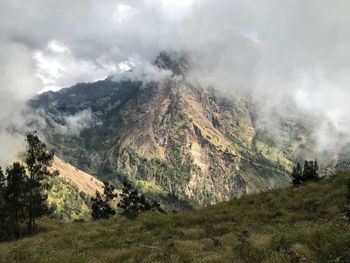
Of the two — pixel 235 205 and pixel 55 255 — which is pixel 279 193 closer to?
pixel 235 205

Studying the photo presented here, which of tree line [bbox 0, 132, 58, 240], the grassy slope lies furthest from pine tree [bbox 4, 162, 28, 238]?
the grassy slope

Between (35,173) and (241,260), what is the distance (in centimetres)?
6636

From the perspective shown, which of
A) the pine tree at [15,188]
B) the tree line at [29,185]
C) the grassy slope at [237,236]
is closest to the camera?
the grassy slope at [237,236]

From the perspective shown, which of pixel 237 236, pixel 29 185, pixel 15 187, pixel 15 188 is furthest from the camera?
pixel 15 188

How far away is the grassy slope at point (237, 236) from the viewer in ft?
50.0

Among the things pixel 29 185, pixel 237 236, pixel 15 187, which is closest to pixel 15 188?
pixel 15 187

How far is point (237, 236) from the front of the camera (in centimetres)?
2127

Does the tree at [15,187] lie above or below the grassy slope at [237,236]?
above

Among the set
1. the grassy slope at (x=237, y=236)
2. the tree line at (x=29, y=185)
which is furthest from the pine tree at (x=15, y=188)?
the grassy slope at (x=237, y=236)

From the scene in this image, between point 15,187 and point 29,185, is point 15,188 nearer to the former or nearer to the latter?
point 15,187

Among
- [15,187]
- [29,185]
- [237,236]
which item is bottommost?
[237,236]

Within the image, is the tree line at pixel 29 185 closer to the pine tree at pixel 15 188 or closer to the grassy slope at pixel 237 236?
the pine tree at pixel 15 188

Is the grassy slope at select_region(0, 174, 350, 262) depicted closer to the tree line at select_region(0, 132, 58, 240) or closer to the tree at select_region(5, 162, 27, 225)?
the tree line at select_region(0, 132, 58, 240)

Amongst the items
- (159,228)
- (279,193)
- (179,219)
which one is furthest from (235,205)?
(159,228)
